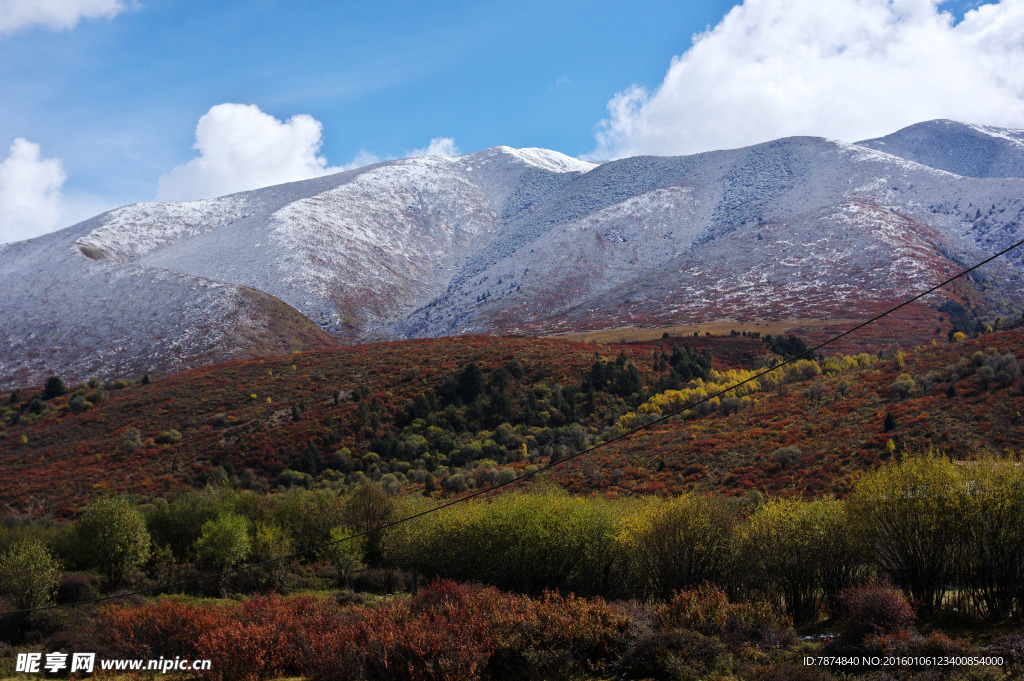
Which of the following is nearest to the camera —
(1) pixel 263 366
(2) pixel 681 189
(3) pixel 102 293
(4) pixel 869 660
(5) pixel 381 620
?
(4) pixel 869 660

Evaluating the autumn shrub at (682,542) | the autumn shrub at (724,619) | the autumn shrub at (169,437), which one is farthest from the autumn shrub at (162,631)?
the autumn shrub at (169,437)

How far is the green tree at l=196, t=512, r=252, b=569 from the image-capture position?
112ft

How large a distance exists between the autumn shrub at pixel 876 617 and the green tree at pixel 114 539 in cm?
3174

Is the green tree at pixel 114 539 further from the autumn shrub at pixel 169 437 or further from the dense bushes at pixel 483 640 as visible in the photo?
the autumn shrub at pixel 169 437

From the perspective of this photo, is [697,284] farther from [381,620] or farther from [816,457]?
[381,620]

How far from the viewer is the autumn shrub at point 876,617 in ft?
53.1

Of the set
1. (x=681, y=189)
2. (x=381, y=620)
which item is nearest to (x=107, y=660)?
(x=381, y=620)

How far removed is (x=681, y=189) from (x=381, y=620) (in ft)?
515

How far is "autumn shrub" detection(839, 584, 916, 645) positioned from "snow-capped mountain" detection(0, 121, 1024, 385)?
86.2 metres

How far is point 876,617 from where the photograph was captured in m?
16.7

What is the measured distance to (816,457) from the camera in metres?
39.0

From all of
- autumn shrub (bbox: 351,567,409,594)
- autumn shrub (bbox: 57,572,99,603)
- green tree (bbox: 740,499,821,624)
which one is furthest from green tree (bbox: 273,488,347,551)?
green tree (bbox: 740,499,821,624)

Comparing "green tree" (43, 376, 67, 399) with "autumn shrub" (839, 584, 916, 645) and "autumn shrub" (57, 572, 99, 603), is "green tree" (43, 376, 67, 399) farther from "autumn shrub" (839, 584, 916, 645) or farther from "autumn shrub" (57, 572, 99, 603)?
"autumn shrub" (839, 584, 916, 645)

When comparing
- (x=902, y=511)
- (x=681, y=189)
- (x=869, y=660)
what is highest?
(x=681, y=189)
